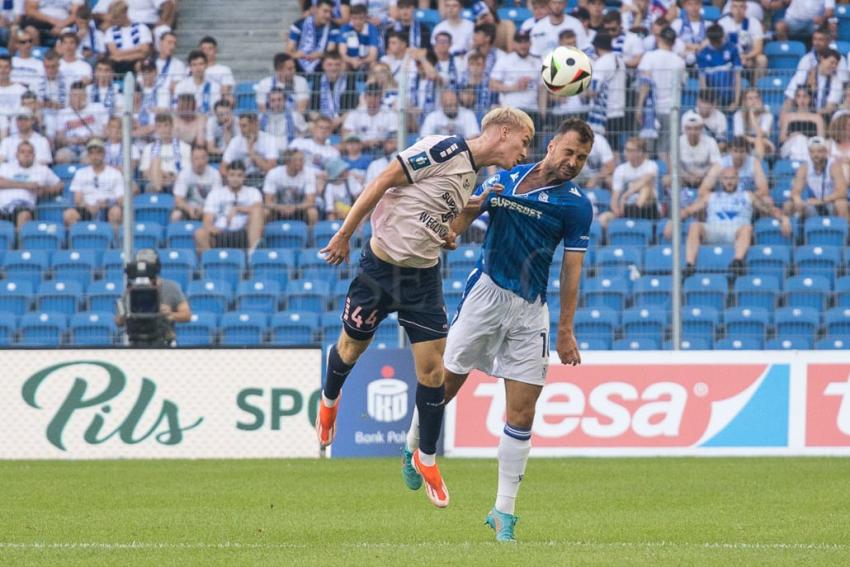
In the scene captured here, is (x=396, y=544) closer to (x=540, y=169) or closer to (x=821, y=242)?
(x=540, y=169)

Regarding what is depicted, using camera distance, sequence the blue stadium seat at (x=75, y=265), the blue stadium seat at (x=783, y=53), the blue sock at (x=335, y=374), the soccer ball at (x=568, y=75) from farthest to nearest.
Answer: the blue stadium seat at (x=783, y=53)
the blue stadium seat at (x=75, y=265)
the soccer ball at (x=568, y=75)
the blue sock at (x=335, y=374)

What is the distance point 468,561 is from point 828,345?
31.5 feet

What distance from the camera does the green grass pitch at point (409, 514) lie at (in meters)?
7.96

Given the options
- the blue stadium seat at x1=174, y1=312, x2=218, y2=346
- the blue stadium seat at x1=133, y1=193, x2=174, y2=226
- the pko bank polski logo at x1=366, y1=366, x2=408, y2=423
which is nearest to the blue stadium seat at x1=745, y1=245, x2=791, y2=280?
the pko bank polski logo at x1=366, y1=366, x2=408, y2=423

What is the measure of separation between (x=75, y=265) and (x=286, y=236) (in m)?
2.42

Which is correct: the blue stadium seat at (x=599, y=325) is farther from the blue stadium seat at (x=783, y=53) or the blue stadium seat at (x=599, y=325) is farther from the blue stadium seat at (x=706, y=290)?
the blue stadium seat at (x=783, y=53)

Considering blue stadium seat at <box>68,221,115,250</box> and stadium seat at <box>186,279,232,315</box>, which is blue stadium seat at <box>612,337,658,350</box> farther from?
blue stadium seat at <box>68,221,115,250</box>

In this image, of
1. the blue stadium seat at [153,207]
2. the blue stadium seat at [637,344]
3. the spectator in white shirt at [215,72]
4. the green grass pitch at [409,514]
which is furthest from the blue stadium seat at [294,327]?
the blue stadium seat at [637,344]

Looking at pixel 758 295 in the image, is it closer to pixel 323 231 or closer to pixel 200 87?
pixel 323 231

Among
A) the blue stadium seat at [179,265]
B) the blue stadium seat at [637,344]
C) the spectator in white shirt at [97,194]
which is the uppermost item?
the spectator in white shirt at [97,194]

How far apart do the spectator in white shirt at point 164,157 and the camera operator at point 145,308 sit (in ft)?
3.95

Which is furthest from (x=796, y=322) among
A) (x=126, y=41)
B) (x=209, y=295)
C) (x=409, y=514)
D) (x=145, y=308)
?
(x=126, y=41)

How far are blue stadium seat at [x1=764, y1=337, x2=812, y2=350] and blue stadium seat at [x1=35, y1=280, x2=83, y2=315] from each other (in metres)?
7.73

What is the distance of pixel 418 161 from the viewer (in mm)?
8703
